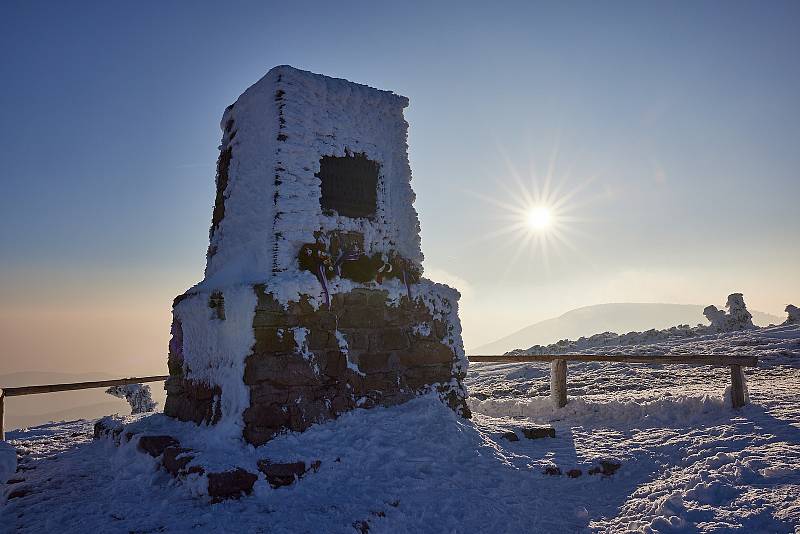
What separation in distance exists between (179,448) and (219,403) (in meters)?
0.63

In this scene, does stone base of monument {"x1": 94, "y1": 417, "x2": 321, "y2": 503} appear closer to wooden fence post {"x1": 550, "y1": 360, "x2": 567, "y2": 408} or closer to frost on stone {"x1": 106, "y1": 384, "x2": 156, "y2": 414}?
Result: wooden fence post {"x1": 550, "y1": 360, "x2": 567, "y2": 408}

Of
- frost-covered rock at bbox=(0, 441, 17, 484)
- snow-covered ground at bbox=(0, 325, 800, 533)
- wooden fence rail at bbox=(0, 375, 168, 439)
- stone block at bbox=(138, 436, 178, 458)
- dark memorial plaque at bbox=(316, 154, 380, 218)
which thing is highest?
dark memorial plaque at bbox=(316, 154, 380, 218)

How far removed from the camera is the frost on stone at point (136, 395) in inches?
393

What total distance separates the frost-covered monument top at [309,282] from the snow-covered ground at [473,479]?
46 centimetres

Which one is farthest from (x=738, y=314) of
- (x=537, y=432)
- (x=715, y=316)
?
(x=537, y=432)

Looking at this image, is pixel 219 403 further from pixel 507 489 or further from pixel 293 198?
pixel 507 489

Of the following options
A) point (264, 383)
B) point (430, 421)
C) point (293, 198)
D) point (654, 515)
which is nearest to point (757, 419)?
point (654, 515)

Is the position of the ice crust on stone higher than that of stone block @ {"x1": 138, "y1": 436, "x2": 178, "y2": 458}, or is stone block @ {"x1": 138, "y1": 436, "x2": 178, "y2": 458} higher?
the ice crust on stone

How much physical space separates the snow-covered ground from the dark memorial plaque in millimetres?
2653

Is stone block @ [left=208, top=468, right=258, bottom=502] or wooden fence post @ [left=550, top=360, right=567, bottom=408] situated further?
wooden fence post @ [left=550, top=360, right=567, bottom=408]

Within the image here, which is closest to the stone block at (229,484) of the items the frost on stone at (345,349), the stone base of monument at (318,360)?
the stone base of monument at (318,360)

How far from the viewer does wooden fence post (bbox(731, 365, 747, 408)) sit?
5922mm

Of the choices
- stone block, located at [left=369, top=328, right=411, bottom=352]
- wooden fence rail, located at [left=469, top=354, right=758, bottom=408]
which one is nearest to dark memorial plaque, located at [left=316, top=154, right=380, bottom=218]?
stone block, located at [left=369, top=328, right=411, bottom=352]

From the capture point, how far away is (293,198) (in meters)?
5.90
